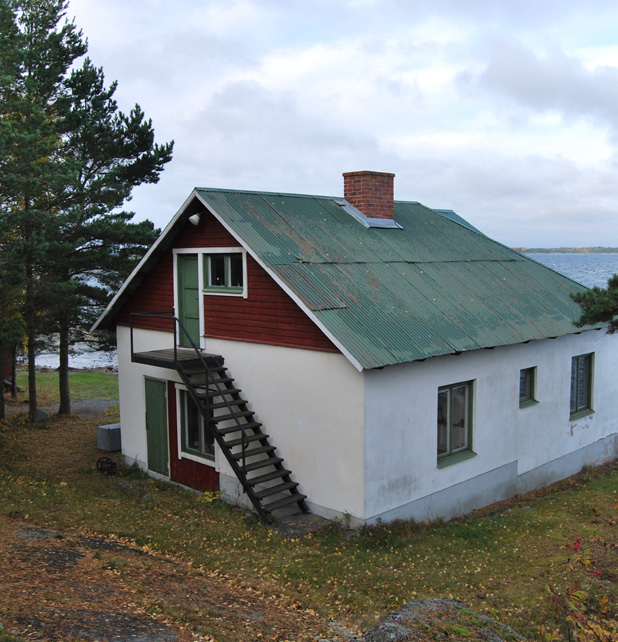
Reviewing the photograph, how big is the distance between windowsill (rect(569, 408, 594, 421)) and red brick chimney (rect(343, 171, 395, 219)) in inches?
271

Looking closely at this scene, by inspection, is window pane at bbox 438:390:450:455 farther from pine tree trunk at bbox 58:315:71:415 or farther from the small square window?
pine tree trunk at bbox 58:315:71:415

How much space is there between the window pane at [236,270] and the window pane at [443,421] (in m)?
4.63

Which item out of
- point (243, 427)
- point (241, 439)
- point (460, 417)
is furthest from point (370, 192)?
point (241, 439)

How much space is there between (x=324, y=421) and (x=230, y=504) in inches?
121

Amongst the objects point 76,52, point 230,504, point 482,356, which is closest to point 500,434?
point 482,356

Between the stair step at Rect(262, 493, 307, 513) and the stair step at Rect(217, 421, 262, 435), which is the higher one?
the stair step at Rect(217, 421, 262, 435)

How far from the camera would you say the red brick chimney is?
1620 cm

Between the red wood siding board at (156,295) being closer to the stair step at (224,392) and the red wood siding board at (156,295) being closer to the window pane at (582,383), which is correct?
the stair step at (224,392)

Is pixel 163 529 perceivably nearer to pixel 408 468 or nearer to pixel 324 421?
pixel 324 421

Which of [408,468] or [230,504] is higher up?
[408,468]

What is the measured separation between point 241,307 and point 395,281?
326 centimetres

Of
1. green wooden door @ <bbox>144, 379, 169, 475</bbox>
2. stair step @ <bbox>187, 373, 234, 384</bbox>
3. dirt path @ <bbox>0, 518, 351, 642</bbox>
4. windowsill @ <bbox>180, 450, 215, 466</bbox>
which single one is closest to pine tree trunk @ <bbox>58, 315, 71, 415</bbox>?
green wooden door @ <bbox>144, 379, 169, 475</bbox>

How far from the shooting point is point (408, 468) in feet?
38.3

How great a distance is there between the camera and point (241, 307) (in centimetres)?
1298
